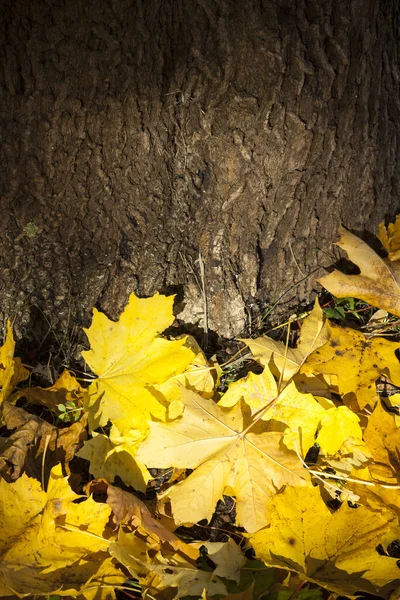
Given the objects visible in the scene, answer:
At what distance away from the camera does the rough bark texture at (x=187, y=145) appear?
1711mm

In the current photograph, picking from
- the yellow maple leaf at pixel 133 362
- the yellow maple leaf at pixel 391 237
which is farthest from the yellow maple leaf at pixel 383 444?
the yellow maple leaf at pixel 391 237

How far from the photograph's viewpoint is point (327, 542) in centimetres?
134

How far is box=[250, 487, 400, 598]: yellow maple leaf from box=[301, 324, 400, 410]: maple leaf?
0.38 meters

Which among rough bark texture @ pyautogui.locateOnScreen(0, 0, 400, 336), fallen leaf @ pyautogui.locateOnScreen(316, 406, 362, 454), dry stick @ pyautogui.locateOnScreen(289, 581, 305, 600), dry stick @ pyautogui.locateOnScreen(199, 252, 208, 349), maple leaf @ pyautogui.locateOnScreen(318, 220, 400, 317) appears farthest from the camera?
dry stick @ pyautogui.locateOnScreen(199, 252, 208, 349)

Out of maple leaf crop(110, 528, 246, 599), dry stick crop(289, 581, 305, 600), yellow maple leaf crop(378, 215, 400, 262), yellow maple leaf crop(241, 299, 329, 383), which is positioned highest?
yellow maple leaf crop(378, 215, 400, 262)

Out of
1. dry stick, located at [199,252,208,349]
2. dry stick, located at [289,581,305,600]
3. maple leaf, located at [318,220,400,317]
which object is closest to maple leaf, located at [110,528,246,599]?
dry stick, located at [289,581,305,600]

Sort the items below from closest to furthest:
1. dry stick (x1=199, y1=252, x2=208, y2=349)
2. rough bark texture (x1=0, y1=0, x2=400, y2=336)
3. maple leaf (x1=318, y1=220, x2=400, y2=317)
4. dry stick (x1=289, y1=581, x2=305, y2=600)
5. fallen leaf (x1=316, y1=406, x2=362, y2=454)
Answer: dry stick (x1=289, y1=581, x2=305, y2=600) → fallen leaf (x1=316, y1=406, x2=362, y2=454) → rough bark texture (x1=0, y1=0, x2=400, y2=336) → maple leaf (x1=318, y1=220, x2=400, y2=317) → dry stick (x1=199, y1=252, x2=208, y2=349)

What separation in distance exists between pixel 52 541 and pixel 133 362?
552 mm

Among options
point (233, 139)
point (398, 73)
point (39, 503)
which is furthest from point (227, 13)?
point (39, 503)

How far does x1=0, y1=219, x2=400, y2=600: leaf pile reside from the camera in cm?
134

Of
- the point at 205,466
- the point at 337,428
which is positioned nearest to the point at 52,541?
the point at 205,466

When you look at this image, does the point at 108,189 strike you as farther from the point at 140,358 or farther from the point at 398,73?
the point at 398,73

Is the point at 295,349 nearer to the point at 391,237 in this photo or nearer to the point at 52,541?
the point at 391,237

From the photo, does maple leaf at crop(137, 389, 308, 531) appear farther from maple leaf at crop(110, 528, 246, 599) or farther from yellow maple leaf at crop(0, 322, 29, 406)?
yellow maple leaf at crop(0, 322, 29, 406)
